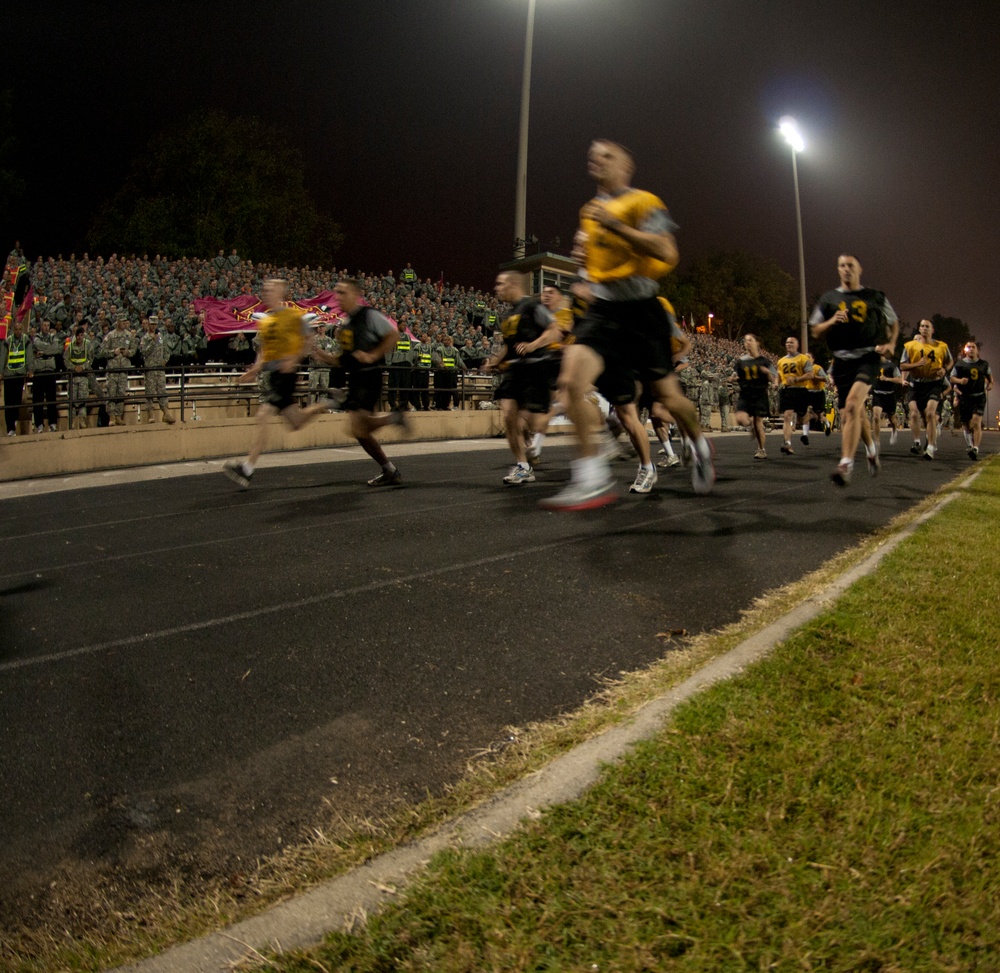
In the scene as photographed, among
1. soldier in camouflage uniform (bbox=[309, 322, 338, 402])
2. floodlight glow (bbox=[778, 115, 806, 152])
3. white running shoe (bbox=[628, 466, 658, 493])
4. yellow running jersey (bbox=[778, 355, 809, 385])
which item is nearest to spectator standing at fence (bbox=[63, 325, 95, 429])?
soldier in camouflage uniform (bbox=[309, 322, 338, 402])

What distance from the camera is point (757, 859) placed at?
1924mm

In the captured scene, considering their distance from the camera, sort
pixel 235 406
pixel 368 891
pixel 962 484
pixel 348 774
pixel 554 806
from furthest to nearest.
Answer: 1. pixel 235 406
2. pixel 962 484
3. pixel 348 774
4. pixel 554 806
5. pixel 368 891

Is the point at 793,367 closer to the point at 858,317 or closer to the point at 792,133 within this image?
the point at 858,317

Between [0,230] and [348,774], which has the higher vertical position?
[0,230]

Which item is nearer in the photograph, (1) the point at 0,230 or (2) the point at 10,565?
(2) the point at 10,565

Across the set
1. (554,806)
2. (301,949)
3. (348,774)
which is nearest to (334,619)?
(348,774)

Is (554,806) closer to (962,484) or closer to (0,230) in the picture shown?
(962,484)

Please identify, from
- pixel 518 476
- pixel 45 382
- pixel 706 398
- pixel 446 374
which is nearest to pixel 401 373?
pixel 446 374

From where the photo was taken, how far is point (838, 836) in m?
2.00

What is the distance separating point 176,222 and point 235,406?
46.0 metres

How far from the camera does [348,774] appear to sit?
2715 mm

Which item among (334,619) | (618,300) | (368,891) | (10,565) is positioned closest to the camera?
(368,891)

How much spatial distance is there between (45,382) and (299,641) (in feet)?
39.6

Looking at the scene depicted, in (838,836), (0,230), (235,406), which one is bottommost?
(838,836)
